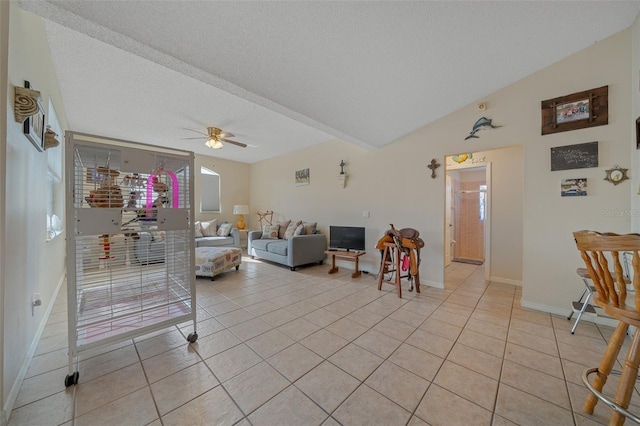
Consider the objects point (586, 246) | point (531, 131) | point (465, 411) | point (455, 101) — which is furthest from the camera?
point (455, 101)

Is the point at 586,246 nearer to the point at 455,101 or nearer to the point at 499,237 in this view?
the point at 455,101

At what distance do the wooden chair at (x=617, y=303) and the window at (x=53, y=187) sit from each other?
4545 millimetres

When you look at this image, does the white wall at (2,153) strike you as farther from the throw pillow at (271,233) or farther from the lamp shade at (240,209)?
the lamp shade at (240,209)

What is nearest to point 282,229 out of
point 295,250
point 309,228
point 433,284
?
point 309,228

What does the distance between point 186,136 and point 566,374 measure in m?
6.14

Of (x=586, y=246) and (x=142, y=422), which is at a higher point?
(x=586, y=246)

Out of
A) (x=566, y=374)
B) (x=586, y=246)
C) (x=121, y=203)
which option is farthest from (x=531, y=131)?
(x=121, y=203)

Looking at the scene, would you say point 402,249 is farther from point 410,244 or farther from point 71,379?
point 71,379

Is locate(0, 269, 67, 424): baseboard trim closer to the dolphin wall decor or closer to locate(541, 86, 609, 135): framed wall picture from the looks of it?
the dolphin wall decor

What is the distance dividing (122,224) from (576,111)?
4.41m

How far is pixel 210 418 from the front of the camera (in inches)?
50.0

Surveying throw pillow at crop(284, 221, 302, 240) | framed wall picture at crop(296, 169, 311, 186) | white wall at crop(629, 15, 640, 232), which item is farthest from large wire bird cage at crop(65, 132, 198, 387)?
white wall at crop(629, 15, 640, 232)

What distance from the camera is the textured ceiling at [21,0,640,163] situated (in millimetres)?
1591

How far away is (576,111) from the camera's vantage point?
2.45 m
